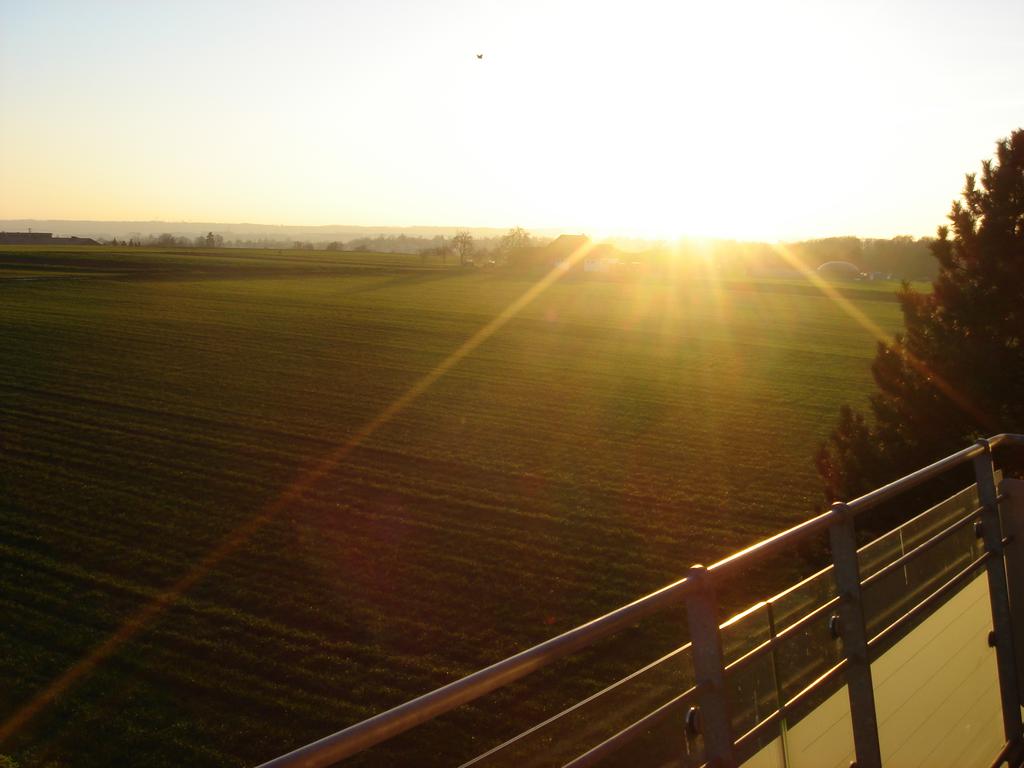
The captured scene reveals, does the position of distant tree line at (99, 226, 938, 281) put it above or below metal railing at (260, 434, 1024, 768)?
above

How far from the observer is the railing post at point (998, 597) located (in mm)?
4047

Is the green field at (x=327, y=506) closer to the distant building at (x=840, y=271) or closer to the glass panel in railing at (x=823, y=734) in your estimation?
the glass panel in railing at (x=823, y=734)

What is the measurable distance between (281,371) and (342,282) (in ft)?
122

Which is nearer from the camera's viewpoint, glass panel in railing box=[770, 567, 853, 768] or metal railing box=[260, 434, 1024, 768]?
metal railing box=[260, 434, 1024, 768]

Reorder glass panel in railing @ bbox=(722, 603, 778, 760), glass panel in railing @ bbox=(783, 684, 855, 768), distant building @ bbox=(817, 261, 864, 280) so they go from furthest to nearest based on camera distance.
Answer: distant building @ bbox=(817, 261, 864, 280), glass panel in railing @ bbox=(783, 684, 855, 768), glass panel in railing @ bbox=(722, 603, 778, 760)

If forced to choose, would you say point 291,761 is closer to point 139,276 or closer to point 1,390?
point 1,390

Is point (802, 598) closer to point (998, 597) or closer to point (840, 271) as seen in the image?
point (998, 597)

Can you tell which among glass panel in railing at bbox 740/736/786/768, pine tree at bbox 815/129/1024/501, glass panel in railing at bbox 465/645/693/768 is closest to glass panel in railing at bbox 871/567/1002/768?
glass panel in railing at bbox 740/736/786/768

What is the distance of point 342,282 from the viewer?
6131 centimetres

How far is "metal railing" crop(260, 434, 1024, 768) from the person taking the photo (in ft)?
5.42

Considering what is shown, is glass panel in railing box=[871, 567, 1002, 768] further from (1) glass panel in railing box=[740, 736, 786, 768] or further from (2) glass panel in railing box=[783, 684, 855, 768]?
(1) glass panel in railing box=[740, 736, 786, 768]

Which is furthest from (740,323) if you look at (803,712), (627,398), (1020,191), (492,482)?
(803,712)

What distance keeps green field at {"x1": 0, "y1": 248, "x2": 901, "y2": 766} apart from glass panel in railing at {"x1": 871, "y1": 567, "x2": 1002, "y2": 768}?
3658 mm

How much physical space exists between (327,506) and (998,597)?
972cm
